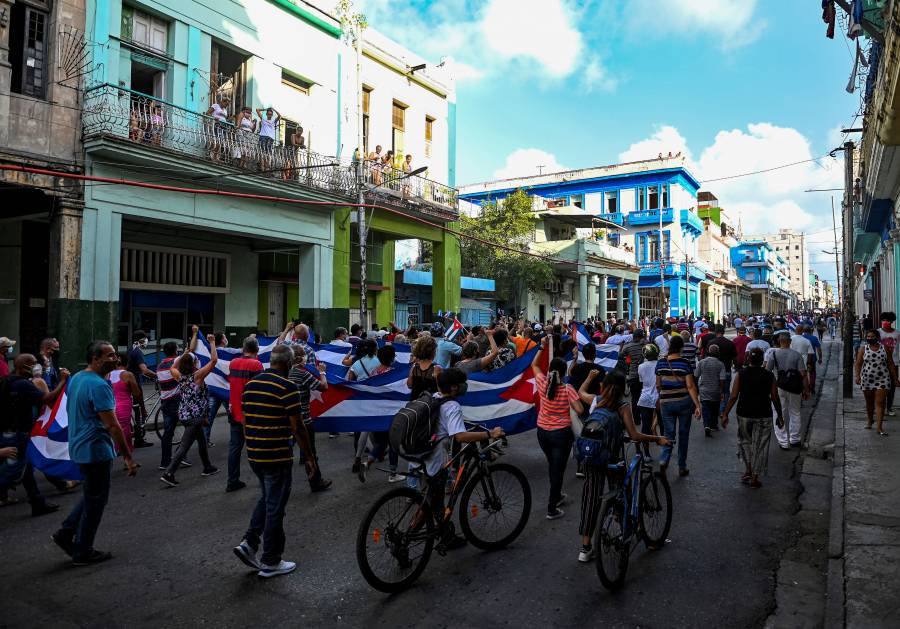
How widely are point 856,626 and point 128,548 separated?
19.0ft

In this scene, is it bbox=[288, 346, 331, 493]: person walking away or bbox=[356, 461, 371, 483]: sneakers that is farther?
bbox=[356, 461, 371, 483]: sneakers

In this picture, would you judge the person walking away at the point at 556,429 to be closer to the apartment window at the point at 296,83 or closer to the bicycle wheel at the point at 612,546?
the bicycle wheel at the point at 612,546

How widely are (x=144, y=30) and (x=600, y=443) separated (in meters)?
15.0

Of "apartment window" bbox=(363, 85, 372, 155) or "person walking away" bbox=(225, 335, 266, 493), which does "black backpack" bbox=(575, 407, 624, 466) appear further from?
"apartment window" bbox=(363, 85, 372, 155)

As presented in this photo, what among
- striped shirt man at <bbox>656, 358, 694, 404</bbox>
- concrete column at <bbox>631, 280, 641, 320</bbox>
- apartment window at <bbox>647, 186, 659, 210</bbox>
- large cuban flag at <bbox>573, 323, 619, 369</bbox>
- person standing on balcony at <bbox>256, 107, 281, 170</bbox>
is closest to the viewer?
striped shirt man at <bbox>656, 358, 694, 404</bbox>

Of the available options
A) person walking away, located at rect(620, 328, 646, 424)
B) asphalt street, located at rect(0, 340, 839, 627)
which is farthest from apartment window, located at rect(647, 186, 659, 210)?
asphalt street, located at rect(0, 340, 839, 627)

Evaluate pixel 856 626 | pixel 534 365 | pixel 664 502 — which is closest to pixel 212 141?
pixel 534 365

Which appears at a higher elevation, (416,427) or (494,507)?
(416,427)

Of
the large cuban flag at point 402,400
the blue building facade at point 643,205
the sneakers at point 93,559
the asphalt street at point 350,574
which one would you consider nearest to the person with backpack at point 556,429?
the asphalt street at point 350,574

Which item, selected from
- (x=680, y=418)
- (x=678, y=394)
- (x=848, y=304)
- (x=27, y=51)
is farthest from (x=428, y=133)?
(x=680, y=418)

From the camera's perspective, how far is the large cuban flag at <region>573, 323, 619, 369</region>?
41.3 feet

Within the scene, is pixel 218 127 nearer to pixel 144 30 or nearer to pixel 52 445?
pixel 144 30

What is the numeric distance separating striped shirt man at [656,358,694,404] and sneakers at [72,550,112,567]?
6307 mm

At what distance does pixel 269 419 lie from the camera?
4.90m
